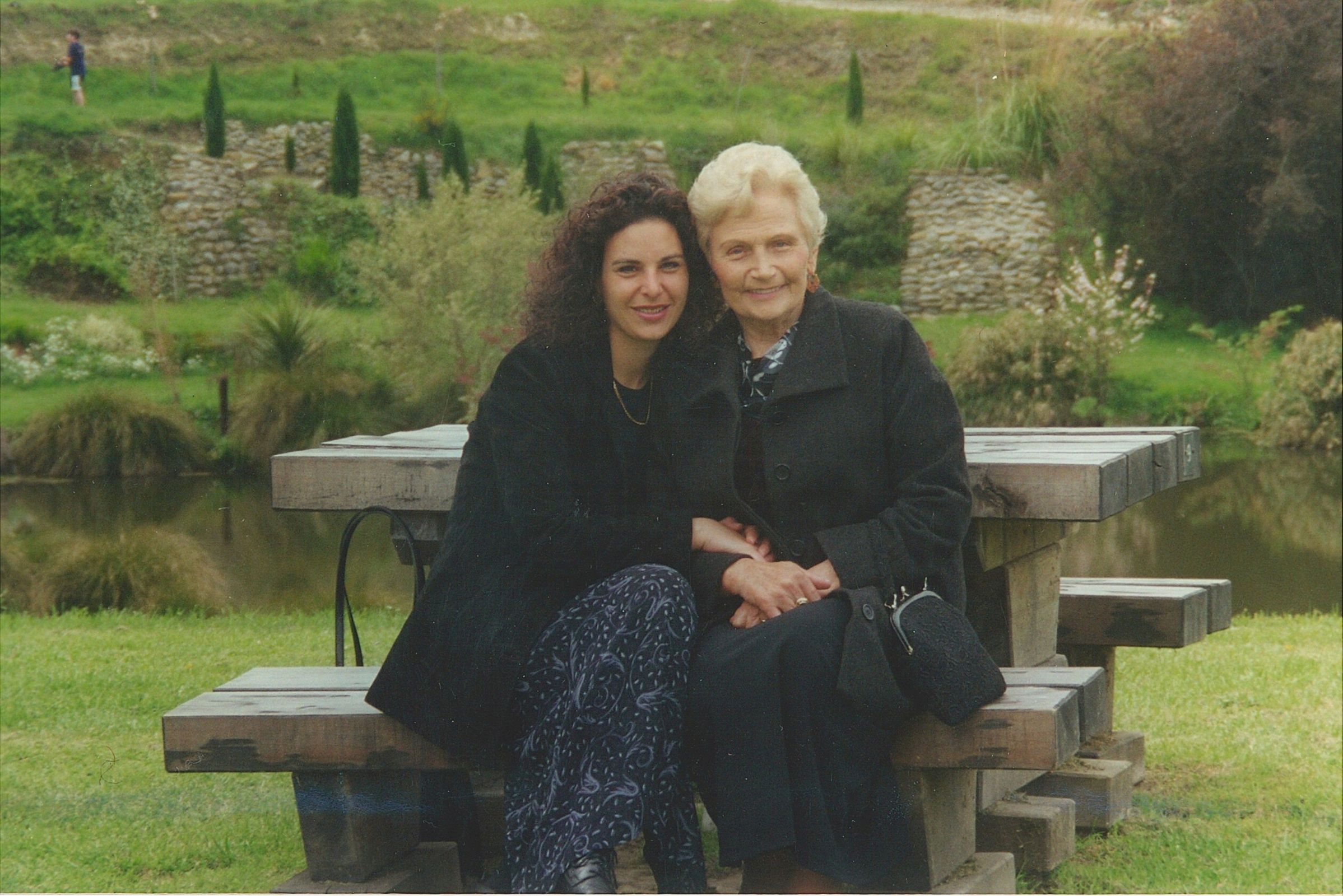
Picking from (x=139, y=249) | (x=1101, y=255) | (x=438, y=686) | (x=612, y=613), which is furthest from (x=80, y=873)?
(x=1101, y=255)

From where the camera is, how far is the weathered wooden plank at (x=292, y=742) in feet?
7.45

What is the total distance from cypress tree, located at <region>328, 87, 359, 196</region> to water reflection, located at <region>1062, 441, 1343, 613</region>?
4.10 meters

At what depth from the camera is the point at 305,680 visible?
2.51 metres

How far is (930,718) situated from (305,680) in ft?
3.58

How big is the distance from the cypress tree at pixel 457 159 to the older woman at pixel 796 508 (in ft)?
18.6

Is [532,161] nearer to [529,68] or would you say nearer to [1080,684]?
[529,68]

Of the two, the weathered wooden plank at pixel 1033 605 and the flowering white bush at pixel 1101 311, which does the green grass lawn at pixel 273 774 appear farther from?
the flowering white bush at pixel 1101 311

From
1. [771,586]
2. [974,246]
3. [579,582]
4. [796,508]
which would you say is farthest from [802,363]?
[974,246]

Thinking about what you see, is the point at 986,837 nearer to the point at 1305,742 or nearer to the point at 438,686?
the point at 438,686

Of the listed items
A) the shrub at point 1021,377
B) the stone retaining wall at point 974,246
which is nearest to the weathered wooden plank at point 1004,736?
the stone retaining wall at point 974,246

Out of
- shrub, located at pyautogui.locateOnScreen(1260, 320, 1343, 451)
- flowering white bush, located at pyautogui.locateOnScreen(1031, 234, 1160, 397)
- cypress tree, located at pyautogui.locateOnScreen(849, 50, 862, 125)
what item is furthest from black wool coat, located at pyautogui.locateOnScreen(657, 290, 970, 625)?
shrub, located at pyautogui.locateOnScreen(1260, 320, 1343, 451)

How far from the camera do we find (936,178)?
30.1 ft

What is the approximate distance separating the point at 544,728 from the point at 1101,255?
9089 mm

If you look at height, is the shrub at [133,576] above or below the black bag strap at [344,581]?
below
